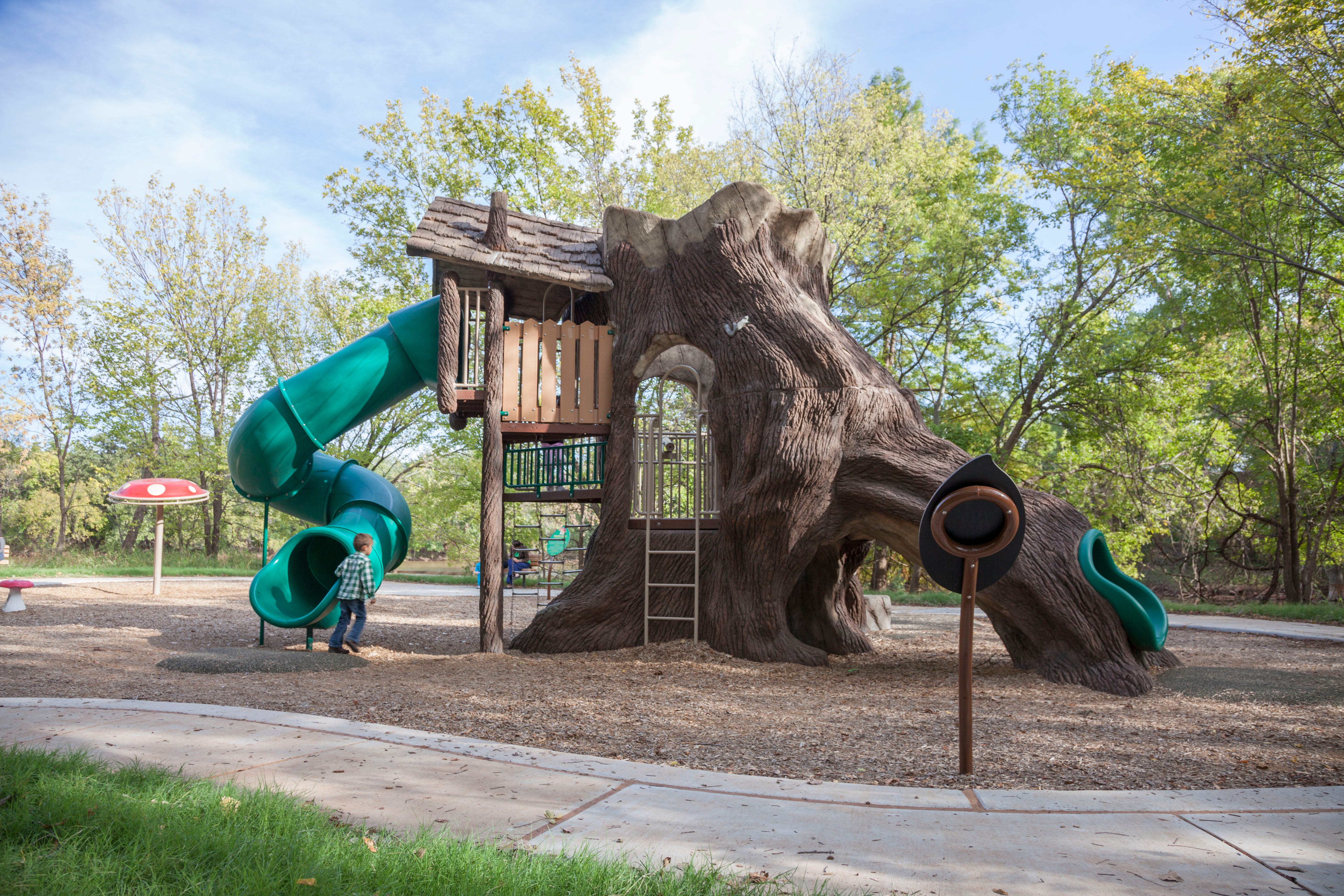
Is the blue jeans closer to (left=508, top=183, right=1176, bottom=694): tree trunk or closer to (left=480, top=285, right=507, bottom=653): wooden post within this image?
(left=480, top=285, right=507, bottom=653): wooden post

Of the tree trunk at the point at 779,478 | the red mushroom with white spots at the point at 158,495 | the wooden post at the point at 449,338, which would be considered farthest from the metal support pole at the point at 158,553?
the tree trunk at the point at 779,478

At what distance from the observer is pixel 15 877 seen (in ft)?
8.86

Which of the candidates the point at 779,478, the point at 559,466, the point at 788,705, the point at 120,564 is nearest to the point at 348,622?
the point at 559,466

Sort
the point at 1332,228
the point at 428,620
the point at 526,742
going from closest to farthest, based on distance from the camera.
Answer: the point at 526,742 < the point at 428,620 < the point at 1332,228

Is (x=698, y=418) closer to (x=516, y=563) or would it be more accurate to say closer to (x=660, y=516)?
(x=660, y=516)

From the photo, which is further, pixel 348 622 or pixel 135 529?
pixel 135 529

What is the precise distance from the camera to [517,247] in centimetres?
1027

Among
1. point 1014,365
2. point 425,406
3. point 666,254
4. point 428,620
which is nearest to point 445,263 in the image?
point 666,254

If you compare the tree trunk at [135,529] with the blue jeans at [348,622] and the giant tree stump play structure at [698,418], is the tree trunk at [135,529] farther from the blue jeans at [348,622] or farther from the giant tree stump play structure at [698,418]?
the blue jeans at [348,622]

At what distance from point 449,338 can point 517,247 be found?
1465mm

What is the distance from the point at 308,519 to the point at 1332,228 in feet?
63.8

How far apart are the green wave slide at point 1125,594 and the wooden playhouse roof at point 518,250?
20.2ft

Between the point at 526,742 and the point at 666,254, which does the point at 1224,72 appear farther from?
the point at 526,742

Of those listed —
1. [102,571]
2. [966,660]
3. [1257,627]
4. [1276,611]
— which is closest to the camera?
[966,660]
